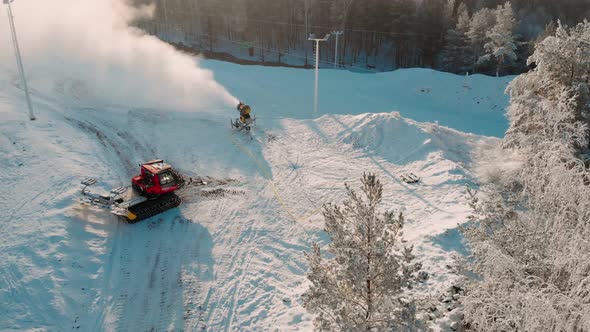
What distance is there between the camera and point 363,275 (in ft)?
24.0

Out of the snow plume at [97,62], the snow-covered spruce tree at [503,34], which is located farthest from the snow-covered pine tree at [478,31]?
the snow plume at [97,62]

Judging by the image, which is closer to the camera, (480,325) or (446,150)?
(480,325)

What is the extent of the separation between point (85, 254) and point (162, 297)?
3.82 m

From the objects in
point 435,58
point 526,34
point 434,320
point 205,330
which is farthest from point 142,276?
point 526,34

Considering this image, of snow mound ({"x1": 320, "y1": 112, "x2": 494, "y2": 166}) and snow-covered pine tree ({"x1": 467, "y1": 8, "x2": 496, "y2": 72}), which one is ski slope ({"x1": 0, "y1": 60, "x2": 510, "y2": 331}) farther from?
snow-covered pine tree ({"x1": 467, "y1": 8, "x2": 496, "y2": 72})

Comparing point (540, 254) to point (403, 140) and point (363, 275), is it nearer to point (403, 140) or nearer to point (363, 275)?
point (363, 275)

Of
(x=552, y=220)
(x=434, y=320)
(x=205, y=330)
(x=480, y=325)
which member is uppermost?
(x=552, y=220)

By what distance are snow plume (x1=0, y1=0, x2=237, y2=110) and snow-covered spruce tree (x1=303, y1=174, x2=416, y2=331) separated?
26118 mm

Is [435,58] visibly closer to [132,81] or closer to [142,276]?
[132,81]

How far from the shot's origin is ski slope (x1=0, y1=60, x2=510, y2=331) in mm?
12656

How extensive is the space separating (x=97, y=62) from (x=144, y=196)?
27.8 metres

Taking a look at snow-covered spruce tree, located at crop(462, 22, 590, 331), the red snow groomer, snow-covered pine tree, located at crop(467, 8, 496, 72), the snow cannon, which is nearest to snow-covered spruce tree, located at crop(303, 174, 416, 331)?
snow-covered spruce tree, located at crop(462, 22, 590, 331)

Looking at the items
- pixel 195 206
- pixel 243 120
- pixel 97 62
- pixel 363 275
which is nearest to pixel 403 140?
pixel 243 120

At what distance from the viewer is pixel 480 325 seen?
714cm
